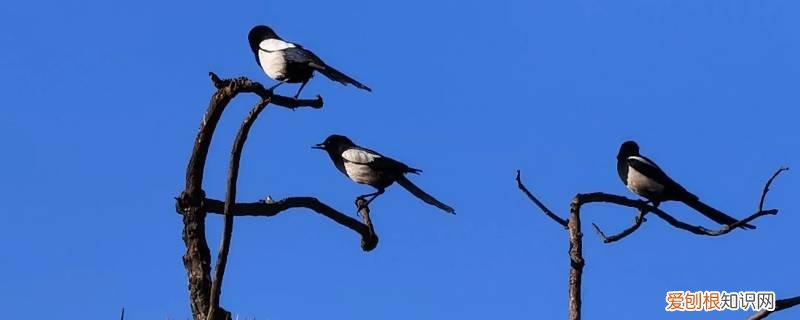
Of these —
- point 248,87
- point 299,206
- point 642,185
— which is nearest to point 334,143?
point 642,185

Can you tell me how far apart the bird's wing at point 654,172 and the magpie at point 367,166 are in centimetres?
169

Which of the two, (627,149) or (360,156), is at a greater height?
(627,149)

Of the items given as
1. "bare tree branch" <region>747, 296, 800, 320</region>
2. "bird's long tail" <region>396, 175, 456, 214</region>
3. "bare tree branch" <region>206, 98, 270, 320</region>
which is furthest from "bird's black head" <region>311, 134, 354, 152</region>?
"bare tree branch" <region>747, 296, 800, 320</region>

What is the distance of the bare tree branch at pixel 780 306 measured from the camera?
4.98 meters

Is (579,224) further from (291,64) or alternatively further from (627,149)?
(627,149)

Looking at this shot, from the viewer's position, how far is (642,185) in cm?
834

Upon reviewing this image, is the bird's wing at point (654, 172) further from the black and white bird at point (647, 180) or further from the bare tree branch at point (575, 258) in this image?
the bare tree branch at point (575, 258)

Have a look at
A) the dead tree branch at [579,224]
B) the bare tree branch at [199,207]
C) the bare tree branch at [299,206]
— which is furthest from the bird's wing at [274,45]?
the bare tree branch at [199,207]

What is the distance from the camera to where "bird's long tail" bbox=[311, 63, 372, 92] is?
646cm

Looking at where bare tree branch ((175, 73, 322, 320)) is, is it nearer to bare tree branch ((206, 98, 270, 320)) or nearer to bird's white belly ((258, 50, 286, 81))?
bare tree branch ((206, 98, 270, 320))

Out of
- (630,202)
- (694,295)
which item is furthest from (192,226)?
(694,295)

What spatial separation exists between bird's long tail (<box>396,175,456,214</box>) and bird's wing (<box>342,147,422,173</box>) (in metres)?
0.10

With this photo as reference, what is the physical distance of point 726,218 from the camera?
7035 mm

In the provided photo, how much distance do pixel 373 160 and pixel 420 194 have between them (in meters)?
0.60
